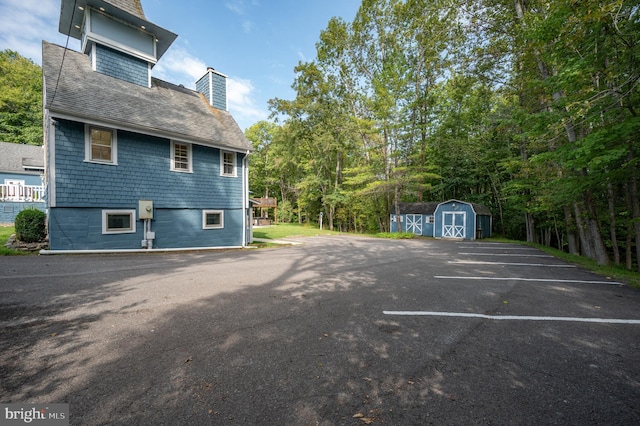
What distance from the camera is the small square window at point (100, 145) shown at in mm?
9367

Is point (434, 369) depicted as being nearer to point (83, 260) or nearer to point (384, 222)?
point (83, 260)

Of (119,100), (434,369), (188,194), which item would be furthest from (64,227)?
(434,369)

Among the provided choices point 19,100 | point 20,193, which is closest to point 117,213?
point 20,193

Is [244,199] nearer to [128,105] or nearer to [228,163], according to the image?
[228,163]

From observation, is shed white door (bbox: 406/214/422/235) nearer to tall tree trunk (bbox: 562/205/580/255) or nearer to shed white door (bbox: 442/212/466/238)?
shed white door (bbox: 442/212/466/238)

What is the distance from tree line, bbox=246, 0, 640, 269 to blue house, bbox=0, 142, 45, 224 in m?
19.9

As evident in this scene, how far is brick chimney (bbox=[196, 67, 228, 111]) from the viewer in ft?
48.5

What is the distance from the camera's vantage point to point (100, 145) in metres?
9.66

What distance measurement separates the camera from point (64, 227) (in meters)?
8.84

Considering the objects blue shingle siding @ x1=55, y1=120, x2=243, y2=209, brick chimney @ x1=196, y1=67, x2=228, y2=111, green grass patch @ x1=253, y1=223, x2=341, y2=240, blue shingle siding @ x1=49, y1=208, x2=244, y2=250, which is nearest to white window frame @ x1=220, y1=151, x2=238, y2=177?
blue shingle siding @ x1=55, y1=120, x2=243, y2=209

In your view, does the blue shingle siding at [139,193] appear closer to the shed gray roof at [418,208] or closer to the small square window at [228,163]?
the small square window at [228,163]

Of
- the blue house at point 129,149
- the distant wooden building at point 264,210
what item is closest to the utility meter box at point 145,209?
the blue house at point 129,149

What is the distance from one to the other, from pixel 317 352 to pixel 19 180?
2699 centimetres

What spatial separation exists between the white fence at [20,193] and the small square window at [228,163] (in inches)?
572
